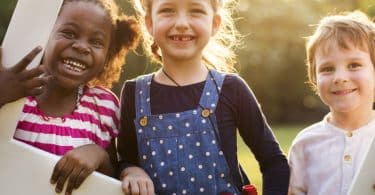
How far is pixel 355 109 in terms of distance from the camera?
2664 millimetres

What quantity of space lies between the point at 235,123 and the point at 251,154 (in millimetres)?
8282

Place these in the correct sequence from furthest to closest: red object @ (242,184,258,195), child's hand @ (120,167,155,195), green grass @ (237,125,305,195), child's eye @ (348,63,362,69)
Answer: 1. green grass @ (237,125,305,195)
2. child's eye @ (348,63,362,69)
3. red object @ (242,184,258,195)
4. child's hand @ (120,167,155,195)

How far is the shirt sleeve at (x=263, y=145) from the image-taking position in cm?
249

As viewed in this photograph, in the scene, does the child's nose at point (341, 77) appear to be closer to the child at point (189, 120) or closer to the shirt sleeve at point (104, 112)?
the child at point (189, 120)

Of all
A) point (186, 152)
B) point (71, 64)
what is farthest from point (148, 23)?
point (186, 152)

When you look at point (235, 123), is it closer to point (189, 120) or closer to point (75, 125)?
point (189, 120)

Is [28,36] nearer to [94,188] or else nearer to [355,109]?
[94,188]

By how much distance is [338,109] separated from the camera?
105 inches

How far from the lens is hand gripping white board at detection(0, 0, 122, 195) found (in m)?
2.19

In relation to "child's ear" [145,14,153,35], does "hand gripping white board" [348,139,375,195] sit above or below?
below

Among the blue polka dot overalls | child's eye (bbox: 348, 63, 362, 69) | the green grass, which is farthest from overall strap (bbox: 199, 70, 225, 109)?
the green grass

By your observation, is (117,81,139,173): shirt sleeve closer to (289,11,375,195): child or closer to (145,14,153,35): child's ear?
(145,14,153,35): child's ear

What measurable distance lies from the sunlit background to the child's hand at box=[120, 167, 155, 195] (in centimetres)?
1247

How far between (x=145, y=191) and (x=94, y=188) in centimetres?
17
